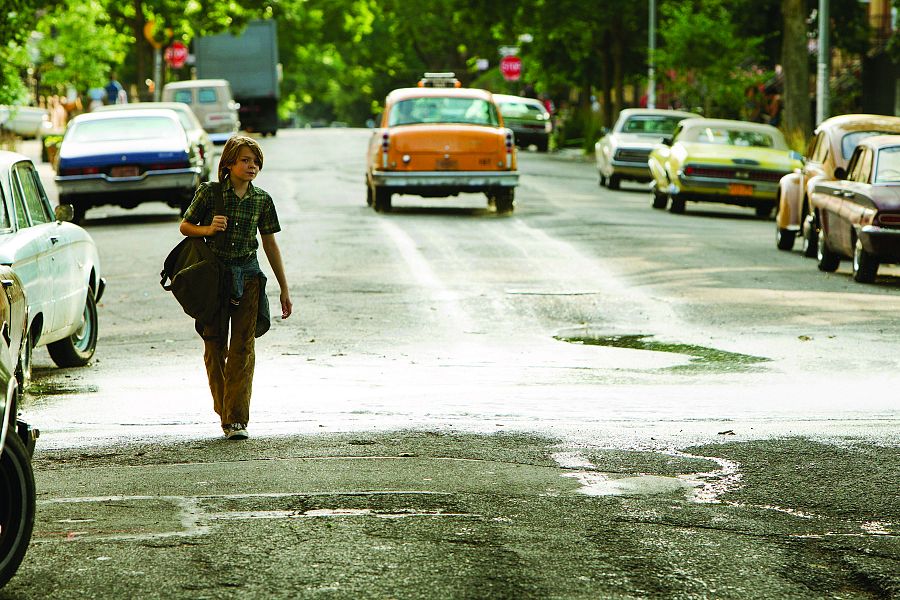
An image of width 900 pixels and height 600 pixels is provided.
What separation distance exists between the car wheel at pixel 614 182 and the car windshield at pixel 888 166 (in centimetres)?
1607

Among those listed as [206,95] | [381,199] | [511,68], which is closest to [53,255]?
[381,199]

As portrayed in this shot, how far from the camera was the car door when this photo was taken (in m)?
10.8

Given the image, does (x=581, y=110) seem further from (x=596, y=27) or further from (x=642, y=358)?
(x=642, y=358)

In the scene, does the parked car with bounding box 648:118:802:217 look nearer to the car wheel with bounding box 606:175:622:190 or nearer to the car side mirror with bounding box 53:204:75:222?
the car wheel with bounding box 606:175:622:190

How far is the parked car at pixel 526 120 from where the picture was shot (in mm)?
54250

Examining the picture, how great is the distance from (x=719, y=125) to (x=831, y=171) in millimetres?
9448

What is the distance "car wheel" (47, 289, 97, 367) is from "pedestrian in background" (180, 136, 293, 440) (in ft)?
11.0

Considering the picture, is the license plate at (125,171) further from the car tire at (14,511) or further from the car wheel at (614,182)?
the car tire at (14,511)

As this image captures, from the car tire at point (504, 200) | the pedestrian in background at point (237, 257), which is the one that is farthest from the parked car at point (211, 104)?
the pedestrian in background at point (237, 257)

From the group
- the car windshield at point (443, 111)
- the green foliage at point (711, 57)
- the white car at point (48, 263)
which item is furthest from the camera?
the green foliage at point (711, 57)

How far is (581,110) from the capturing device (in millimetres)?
58031

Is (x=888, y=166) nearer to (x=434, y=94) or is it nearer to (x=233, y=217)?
(x=434, y=94)

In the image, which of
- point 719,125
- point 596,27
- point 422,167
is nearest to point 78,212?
point 422,167

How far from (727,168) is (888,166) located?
9403 millimetres
